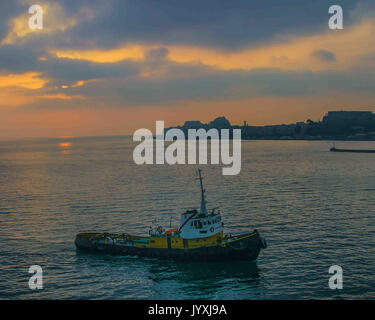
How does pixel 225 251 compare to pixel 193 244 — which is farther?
pixel 193 244

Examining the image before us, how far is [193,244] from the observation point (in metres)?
39.0

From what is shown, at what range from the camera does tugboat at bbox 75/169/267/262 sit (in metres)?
38.1

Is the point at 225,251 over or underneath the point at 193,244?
underneath

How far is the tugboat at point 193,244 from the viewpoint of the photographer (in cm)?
3806

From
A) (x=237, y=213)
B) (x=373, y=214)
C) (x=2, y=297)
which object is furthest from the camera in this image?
(x=237, y=213)

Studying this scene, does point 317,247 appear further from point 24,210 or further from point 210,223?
point 24,210

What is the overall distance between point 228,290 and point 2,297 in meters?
20.6

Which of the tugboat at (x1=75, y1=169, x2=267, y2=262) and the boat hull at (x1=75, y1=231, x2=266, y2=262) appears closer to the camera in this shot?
the boat hull at (x1=75, y1=231, x2=266, y2=262)

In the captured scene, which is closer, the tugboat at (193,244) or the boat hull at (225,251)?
the boat hull at (225,251)

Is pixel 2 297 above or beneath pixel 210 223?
beneath
